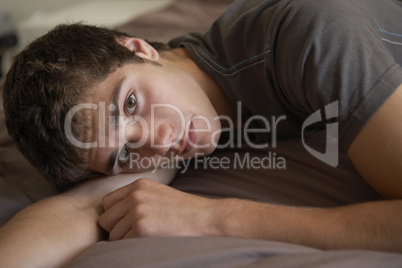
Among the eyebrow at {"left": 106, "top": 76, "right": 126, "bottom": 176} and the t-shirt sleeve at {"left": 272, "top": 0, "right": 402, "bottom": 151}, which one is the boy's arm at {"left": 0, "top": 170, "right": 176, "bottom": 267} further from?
the t-shirt sleeve at {"left": 272, "top": 0, "right": 402, "bottom": 151}

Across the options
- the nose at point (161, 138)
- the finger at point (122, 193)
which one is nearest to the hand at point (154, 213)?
the finger at point (122, 193)

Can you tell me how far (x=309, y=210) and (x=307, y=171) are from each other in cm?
20

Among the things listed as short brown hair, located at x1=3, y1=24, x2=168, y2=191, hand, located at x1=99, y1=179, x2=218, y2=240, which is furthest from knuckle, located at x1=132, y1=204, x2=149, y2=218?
short brown hair, located at x1=3, y1=24, x2=168, y2=191

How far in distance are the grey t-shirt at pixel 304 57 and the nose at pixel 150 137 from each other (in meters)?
0.23

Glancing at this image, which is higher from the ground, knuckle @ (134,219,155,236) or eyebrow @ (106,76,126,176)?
eyebrow @ (106,76,126,176)

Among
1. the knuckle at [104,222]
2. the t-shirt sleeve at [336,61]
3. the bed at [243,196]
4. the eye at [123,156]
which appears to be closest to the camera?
the bed at [243,196]

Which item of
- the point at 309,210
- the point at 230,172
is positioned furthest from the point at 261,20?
the point at 309,210

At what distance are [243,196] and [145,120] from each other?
268 mm

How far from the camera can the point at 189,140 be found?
104 centimetres

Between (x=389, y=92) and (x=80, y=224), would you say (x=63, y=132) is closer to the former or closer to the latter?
(x=80, y=224)

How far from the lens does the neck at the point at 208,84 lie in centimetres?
115

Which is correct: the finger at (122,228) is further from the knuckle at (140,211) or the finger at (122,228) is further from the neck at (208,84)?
the neck at (208,84)

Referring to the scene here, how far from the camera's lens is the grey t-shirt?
0.78 m

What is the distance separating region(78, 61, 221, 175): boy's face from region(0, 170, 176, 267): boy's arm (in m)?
0.08
